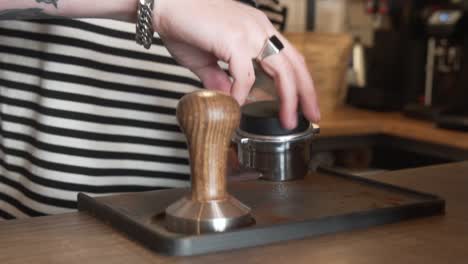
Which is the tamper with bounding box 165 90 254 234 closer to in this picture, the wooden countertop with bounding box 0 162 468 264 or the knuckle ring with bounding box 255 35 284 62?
the wooden countertop with bounding box 0 162 468 264

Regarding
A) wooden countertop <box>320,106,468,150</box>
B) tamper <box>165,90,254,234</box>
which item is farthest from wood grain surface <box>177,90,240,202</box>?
wooden countertop <box>320,106,468,150</box>

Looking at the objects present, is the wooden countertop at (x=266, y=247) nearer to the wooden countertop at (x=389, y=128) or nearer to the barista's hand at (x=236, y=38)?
the barista's hand at (x=236, y=38)

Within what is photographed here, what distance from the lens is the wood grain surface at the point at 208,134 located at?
55 centimetres

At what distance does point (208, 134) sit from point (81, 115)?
49 centimetres

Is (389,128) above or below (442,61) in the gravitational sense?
below

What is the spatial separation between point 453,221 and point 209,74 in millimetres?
310

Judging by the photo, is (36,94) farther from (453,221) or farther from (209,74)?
(453,221)

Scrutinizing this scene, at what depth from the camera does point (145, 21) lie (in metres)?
0.74

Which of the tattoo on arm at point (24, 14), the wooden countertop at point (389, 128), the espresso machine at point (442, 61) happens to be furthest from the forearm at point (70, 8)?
the espresso machine at point (442, 61)

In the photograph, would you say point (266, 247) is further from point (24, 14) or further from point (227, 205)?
point (24, 14)

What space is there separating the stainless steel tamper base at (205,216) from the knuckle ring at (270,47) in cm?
20

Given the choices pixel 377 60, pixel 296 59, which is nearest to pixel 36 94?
pixel 296 59

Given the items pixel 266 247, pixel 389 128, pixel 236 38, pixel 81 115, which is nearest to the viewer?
pixel 266 247

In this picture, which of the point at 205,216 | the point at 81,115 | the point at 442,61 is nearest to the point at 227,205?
the point at 205,216
